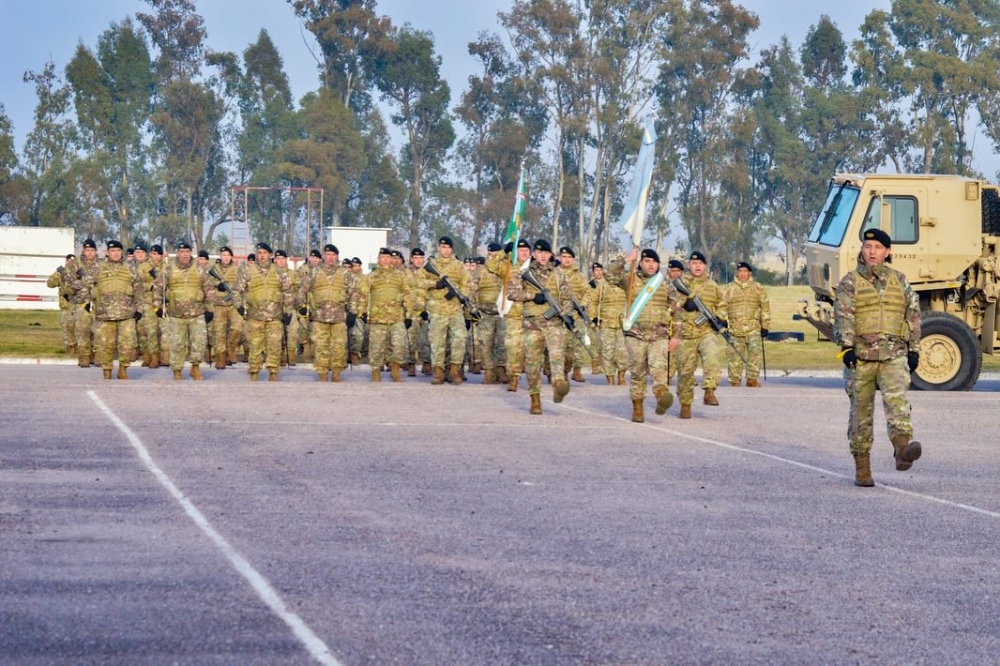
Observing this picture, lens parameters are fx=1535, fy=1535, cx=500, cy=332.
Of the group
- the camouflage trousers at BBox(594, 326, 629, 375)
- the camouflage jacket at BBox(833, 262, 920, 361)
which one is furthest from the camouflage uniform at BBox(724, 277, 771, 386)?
the camouflage jacket at BBox(833, 262, 920, 361)

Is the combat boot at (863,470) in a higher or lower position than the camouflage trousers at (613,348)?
lower

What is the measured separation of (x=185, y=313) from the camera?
2264 centimetres

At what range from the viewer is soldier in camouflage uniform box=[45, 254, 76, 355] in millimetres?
25484

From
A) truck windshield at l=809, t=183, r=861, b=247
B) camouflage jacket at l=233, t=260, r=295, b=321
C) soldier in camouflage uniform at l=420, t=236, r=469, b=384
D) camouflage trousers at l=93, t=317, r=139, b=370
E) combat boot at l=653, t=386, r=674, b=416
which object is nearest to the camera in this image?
combat boot at l=653, t=386, r=674, b=416

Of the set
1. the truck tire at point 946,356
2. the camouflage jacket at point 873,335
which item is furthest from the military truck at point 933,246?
the camouflage jacket at point 873,335

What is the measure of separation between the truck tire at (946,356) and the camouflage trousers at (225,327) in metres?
11.1

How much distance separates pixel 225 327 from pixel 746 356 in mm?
8639

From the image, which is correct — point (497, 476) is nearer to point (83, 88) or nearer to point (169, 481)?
point (169, 481)

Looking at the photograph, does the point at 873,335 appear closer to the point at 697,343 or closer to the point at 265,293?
the point at 697,343

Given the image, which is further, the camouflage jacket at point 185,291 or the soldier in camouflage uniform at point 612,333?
the soldier in camouflage uniform at point 612,333

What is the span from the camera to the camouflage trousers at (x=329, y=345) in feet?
74.8

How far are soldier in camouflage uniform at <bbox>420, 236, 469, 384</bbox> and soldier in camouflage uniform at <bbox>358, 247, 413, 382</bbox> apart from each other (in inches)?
17.4

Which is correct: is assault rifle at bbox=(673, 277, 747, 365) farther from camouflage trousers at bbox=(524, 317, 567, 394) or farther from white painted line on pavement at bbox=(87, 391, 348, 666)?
white painted line on pavement at bbox=(87, 391, 348, 666)

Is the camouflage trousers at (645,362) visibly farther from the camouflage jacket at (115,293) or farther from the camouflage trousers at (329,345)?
the camouflage jacket at (115,293)
